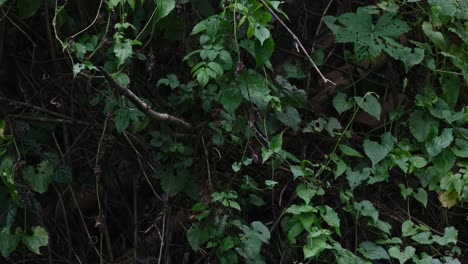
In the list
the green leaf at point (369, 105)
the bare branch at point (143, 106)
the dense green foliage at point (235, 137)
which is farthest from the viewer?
the green leaf at point (369, 105)

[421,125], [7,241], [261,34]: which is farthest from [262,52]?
[7,241]

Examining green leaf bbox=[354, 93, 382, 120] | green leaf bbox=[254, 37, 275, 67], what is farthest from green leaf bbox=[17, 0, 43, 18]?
green leaf bbox=[354, 93, 382, 120]

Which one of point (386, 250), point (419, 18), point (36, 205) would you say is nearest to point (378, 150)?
point (386, 250)

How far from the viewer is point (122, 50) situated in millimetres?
2238

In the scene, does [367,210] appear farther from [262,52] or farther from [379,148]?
[262,52]

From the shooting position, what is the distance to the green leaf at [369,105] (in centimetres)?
269

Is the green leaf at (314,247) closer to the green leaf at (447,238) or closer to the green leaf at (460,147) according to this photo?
the green leaf at (447,238)

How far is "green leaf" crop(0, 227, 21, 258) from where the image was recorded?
242cm

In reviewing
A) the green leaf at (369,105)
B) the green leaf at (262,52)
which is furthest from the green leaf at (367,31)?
the green leaf at (262,52)

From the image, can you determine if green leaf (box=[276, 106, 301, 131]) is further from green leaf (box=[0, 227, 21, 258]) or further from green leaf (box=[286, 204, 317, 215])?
green leaf (box=[0, 227, 21, 258])

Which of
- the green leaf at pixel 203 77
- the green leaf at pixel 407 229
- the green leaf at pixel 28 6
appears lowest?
the green leaf at pixel 407 229

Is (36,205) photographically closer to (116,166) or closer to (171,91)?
(116,166)

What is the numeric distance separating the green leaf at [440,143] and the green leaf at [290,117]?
0.49 metres

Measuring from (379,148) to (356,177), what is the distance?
0.14 m
